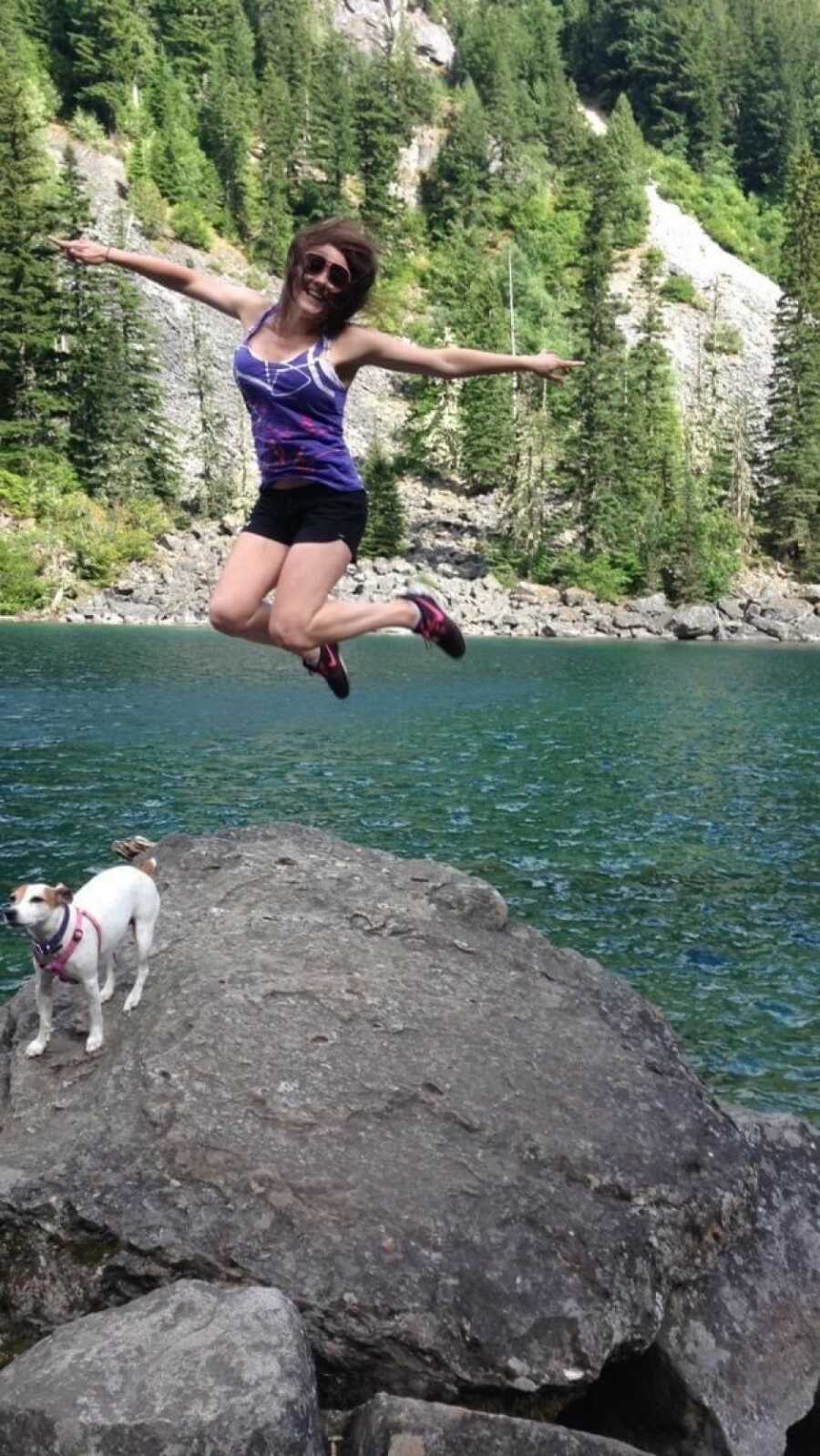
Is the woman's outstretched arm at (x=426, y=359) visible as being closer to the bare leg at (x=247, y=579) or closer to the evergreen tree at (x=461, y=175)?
the bare leg at (x=247, y=579)

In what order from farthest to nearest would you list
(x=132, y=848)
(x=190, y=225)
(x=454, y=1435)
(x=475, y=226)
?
(x=475, y=226) → (x=190, y=225) → (x=132, y=848) → (x=454, y=1435)

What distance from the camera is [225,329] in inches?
3853

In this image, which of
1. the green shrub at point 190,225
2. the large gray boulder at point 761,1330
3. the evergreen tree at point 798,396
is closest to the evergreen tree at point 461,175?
the green shrub at point 190,225

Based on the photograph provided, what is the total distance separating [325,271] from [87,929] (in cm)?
422

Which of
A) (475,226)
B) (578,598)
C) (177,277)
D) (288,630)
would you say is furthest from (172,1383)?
(475,226)

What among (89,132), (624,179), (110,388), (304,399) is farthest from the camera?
(624,179)

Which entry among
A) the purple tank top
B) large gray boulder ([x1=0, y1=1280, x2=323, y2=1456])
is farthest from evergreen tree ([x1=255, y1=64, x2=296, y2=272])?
large gray boulder ([x1=0, y1=1280, x2=323, y2=1456])

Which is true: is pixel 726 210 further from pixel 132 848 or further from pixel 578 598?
pixel 132 848

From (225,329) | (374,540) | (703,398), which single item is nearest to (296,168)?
(225,329)

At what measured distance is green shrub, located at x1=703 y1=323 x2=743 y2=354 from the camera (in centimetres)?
10531

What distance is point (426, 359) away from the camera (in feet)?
21.3

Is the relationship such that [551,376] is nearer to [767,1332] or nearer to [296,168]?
[767,1332]

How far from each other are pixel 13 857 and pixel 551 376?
11.6 m

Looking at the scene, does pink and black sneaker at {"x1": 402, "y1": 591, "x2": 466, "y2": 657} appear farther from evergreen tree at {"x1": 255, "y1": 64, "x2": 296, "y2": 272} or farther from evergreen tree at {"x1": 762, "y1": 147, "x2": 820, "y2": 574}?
evergreen tree at {"x1": 255, "y1": 64, "x2": 296, "y2": 272}
